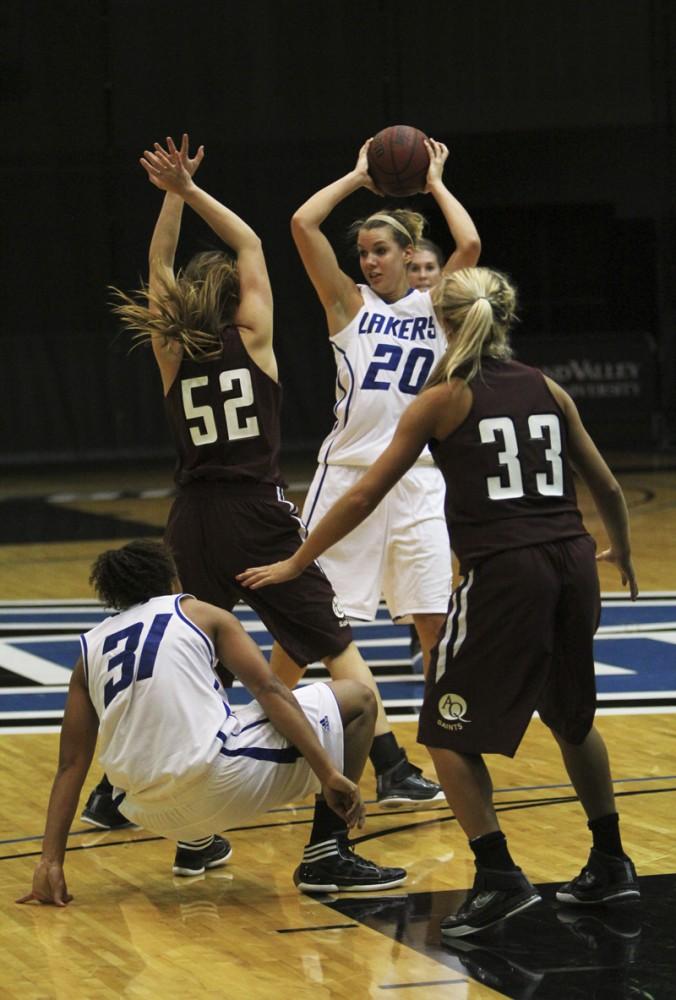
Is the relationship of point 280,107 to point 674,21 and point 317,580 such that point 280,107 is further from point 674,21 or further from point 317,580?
point 317,580

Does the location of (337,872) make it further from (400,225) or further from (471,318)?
(400,225)

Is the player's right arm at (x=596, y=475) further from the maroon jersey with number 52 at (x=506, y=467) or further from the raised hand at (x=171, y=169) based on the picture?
the raised hand at (x=171, y=169)

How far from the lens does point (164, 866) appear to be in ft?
15.9

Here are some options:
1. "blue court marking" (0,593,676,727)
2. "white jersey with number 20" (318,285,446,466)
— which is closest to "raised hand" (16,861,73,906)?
"white jersey with number 20" (318,285,446,466)

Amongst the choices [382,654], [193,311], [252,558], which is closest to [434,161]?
[193,311]

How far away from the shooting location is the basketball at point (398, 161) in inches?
231

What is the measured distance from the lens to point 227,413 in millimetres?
5086

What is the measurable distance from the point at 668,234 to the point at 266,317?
15120mm

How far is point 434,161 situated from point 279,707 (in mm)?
2313

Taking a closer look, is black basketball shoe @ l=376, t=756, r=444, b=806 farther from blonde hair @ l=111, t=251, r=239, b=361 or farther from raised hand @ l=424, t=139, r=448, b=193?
raised hand @ l=424, t=139, r=448, b=193

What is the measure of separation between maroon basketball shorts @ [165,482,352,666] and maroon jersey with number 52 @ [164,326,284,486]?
0.20 ft

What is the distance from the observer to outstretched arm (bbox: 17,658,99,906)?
14.4ft

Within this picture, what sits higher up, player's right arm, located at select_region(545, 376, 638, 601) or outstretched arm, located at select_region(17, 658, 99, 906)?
player's right arm, located at select_region(545, 376, 638, 601)

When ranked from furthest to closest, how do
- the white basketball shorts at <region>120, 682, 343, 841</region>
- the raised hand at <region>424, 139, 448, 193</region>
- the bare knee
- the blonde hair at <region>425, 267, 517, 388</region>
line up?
the raised hand at <region>424, 139, 448, 193</region>, the bare knee, the white basketball shorts at <region>120, 682, 343, 841</region>, the blonde hair at <region>425, 267, 517, 388</region>
